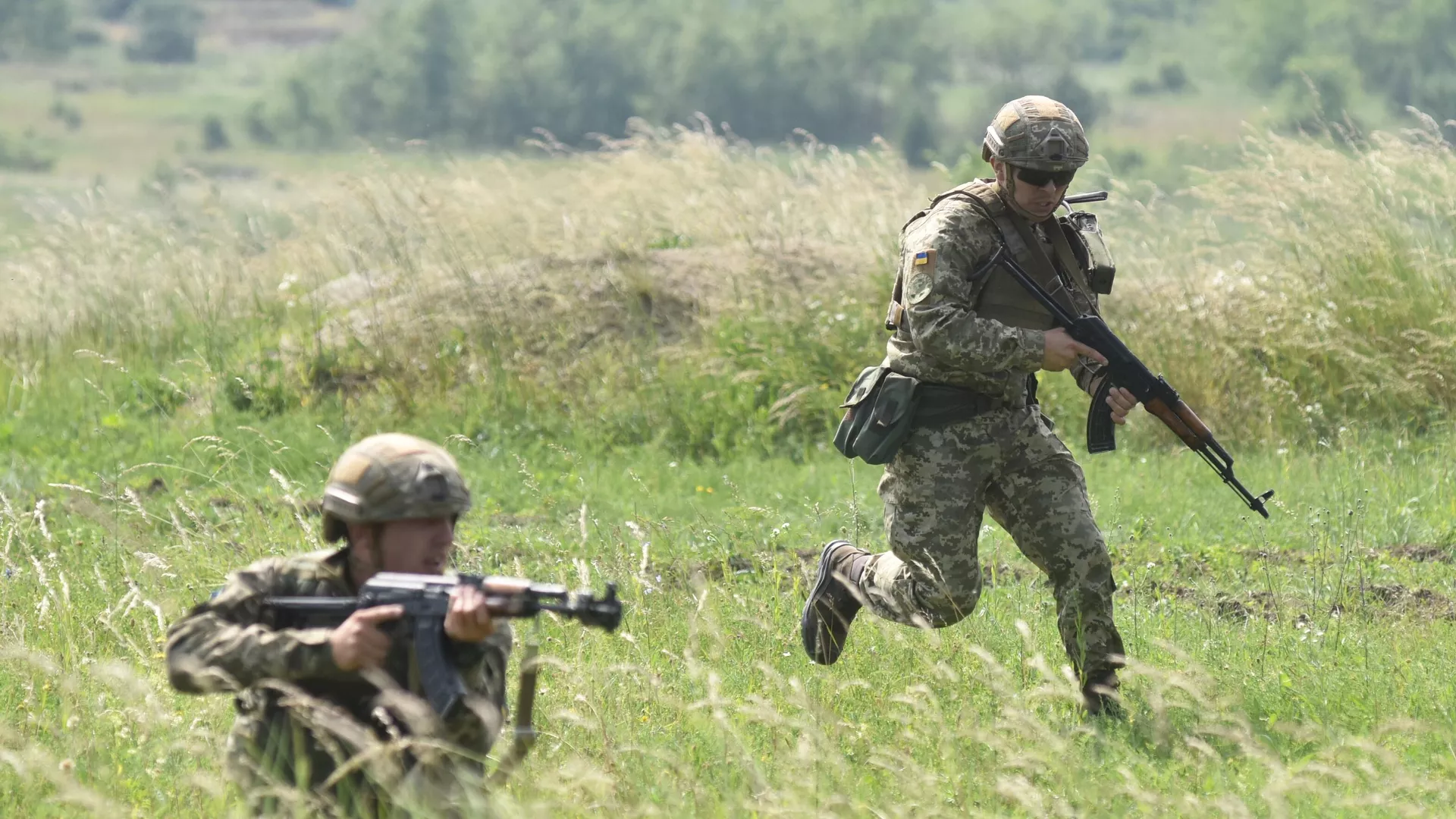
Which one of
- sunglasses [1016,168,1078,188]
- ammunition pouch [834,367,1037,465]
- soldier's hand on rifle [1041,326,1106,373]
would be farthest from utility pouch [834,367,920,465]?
sunglasses [1016,168,1078,188]

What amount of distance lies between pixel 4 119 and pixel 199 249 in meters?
133

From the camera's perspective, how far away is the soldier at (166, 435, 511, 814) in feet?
11.5

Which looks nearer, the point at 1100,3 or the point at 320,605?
the point at 320,605

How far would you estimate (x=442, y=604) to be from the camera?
3480 millimetres

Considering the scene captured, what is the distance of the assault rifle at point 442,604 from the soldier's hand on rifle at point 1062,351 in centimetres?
209

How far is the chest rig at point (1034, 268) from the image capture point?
534cm

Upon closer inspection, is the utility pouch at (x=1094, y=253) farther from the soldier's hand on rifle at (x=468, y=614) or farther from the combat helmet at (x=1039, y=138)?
the soldier's hand on rifle at (x=468, y=614)

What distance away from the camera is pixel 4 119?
5305 inches

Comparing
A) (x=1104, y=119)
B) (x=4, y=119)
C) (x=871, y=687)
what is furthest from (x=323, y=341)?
(x=4, y=119)

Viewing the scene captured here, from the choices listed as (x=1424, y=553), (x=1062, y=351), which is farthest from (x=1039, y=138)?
(x=1424, y=553)

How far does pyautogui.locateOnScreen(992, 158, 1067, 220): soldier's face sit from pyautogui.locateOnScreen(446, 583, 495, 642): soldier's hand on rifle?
2.42 metres

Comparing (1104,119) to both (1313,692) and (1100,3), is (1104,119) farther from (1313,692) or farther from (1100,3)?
(1313,692)

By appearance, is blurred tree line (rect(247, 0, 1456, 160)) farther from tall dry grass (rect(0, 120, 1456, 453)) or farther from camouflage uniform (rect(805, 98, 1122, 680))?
camouflage uniform (rect(805, 98, 1122, 680))

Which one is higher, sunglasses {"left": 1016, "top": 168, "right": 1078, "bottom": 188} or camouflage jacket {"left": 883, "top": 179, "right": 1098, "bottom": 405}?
sunglasses {"left": 1016, "top": 168, "right": 1078, "bottom": 188}
